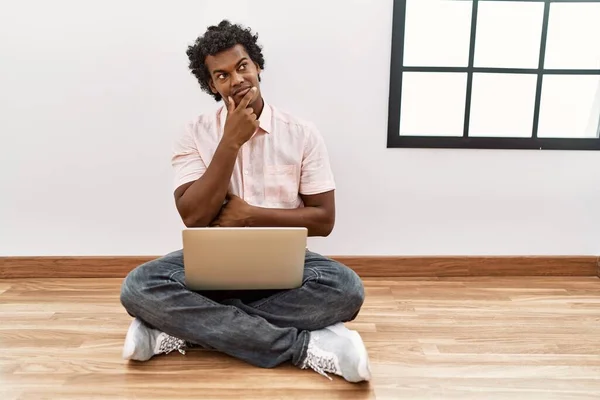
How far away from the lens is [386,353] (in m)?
1.33

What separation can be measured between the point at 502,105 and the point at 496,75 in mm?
138

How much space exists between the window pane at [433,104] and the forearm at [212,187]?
988 mm

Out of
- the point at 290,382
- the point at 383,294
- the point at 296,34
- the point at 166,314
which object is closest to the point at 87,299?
the point at 166,314

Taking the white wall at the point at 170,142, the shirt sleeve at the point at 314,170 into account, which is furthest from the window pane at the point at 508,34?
the shirt sleeve at the point at 314,170

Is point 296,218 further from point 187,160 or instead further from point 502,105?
point 502,105

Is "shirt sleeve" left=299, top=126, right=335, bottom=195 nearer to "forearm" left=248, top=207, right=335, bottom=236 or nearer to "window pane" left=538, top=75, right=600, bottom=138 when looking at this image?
"forearm" left=248, top=207, right=335, bottom=236

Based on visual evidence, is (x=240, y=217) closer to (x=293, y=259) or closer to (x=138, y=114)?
(x=293, y=259)

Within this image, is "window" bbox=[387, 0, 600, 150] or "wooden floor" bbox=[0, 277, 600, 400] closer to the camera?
"wooden floor" bbox=[0, 277, 600, 400]

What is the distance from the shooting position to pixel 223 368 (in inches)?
48.3

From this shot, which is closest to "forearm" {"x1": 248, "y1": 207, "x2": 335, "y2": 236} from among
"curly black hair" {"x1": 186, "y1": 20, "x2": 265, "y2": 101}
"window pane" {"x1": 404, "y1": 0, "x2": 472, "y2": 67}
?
"curly black hair" {"x1": 186, "y1": 20, "x2": 265, "y2": 101}

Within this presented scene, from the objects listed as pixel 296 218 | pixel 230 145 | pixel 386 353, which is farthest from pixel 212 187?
pixel 386 353

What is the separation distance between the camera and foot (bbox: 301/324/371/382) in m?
1.13

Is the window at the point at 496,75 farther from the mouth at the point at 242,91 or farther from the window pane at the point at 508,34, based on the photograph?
the mouth at the point at 242,91

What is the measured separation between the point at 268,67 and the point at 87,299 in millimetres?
1207
